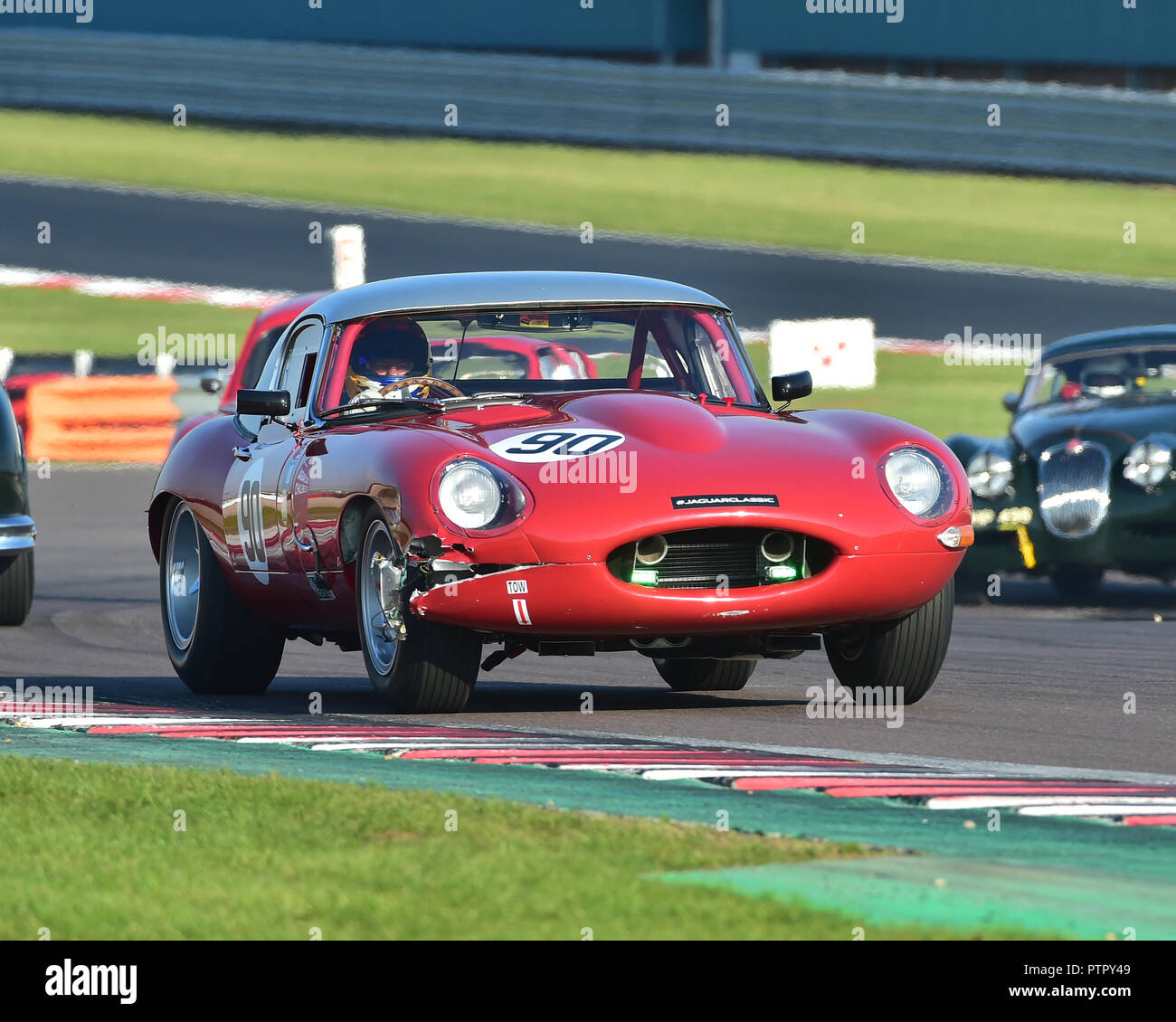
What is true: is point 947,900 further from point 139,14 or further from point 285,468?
point 139,14

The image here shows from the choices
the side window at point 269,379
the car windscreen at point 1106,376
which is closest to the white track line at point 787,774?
the side window at point 269,379

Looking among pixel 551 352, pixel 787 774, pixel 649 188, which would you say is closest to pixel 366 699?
pixel 551 352

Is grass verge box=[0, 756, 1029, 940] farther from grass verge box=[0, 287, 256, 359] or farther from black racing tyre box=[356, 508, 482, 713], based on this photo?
grass verge box=[0, 287, 256, 359]

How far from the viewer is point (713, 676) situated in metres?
9.16

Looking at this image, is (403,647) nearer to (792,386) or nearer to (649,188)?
(792,386)

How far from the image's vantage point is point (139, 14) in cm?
4097

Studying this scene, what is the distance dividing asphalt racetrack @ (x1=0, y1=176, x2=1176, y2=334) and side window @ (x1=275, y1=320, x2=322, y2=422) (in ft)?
54.2

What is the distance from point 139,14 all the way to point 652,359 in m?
34.3

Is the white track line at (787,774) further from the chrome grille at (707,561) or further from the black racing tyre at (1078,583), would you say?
the black racing tyre at (1078,583)

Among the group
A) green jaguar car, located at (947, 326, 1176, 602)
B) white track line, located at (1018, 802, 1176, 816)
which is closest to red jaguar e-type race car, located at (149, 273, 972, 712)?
white track line, located at (1018, 802, 1176, 816)

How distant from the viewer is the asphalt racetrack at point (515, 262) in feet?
86.1

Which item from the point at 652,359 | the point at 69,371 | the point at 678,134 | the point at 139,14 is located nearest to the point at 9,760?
the point at 652,359

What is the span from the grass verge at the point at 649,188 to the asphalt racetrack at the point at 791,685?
16959mm

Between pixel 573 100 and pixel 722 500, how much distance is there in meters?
28.6
